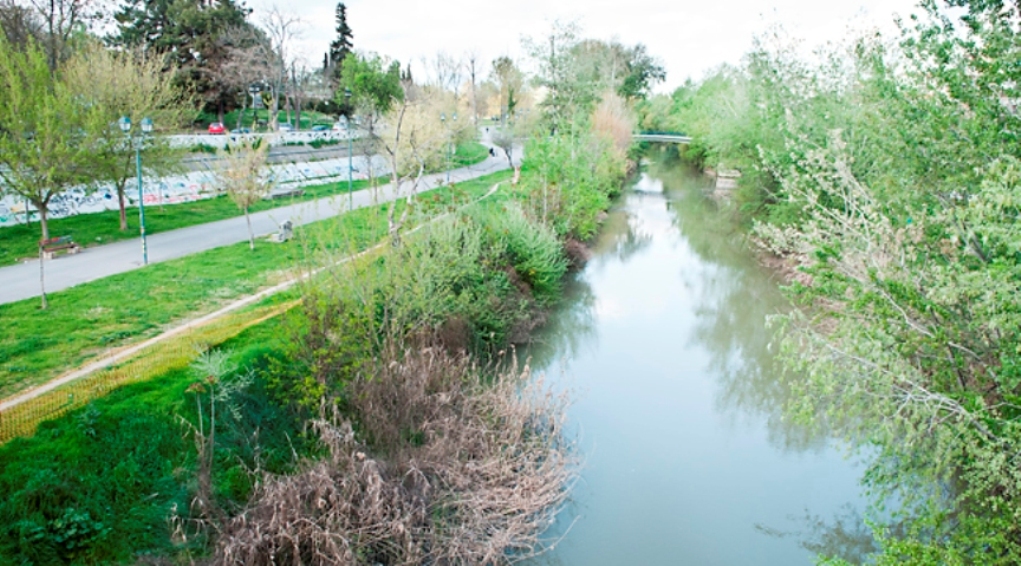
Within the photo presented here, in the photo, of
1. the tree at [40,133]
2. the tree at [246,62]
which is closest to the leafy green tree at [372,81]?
the tree at [246,62]

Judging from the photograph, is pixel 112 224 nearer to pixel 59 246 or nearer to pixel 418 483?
pixel 59 246

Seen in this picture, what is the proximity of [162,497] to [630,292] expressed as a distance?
1292cm

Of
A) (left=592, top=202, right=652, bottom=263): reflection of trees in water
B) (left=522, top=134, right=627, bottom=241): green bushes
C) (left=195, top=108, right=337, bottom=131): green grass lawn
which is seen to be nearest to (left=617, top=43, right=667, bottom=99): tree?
(left=195, top=108, right=337, bottom=131): green grass lawn

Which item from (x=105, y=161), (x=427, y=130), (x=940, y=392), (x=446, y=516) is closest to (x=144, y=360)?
(x=446, y=516)

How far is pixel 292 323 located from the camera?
8391 mm

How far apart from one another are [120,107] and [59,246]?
4.55 m

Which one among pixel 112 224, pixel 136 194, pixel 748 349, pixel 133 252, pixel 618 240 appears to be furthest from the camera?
pixel 618 240

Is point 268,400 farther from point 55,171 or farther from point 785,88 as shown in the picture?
point 785,88

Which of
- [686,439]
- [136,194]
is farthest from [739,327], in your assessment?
[136,194]

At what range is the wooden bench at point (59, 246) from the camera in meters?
14.1

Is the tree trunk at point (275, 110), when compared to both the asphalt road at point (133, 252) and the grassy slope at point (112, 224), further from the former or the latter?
the asphalt road at point (133, 252)

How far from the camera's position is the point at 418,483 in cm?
691

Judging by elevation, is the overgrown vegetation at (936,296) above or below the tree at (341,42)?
below

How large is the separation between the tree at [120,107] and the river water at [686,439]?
440 inches
